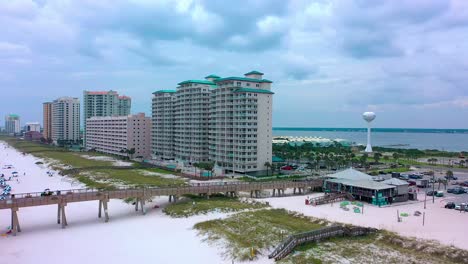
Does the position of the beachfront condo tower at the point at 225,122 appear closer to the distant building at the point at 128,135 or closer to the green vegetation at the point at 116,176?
the green vegetation at the point at 116,176

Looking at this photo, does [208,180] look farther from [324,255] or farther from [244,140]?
[324,255]

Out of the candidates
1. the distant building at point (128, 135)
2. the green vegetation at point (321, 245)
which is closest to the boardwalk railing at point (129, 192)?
the green vegetation at point (321, 245)

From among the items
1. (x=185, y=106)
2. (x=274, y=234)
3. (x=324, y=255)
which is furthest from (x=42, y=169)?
(x=324, y=255)

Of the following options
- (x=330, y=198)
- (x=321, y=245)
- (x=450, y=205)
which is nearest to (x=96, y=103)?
(x=330, y=198)

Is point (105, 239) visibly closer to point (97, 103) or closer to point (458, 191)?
point (458, 191)

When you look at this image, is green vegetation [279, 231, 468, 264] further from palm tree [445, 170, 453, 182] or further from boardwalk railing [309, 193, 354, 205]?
palm tree [445, 170, 453, 182]

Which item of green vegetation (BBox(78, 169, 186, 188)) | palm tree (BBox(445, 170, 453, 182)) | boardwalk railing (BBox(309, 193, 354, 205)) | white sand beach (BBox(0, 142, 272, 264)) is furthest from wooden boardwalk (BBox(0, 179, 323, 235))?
palm tree (BBox(445, 170, 453, 182))
